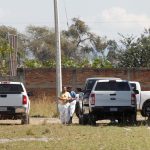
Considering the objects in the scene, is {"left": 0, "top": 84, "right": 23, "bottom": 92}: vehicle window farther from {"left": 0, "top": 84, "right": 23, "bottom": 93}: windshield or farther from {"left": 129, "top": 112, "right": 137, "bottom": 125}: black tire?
{"left": 129, "top": 112, "right": 137, "bottom": 125}: black tire

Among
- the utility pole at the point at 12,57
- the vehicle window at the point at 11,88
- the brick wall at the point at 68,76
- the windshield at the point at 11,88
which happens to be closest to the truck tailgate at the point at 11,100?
the windshield at the point at 11,88

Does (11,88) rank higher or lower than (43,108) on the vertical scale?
higher

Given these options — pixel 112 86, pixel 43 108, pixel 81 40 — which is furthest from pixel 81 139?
pixel 81 40

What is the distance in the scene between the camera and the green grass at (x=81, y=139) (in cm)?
1666

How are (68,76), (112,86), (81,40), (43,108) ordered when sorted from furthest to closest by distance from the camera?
(81,40)
(68,76)
(43,108)
(112,86)

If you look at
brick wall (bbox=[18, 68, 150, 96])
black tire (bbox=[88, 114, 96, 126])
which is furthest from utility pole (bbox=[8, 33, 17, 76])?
black tire (bbox=[88, 114, 96, 126])

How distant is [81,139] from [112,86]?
7.93 meters

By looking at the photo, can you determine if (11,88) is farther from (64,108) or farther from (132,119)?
(132,119)

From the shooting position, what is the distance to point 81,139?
1878cm

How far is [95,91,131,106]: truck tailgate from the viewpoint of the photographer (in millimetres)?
26031

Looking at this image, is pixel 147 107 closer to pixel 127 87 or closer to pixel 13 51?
pixel 127 87

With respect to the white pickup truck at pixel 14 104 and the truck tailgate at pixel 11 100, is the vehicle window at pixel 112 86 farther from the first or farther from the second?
the truck tailgate at pixel 11 100

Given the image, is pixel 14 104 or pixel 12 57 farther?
pixel 12 57

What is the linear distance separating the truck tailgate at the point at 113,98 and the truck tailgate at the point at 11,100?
3.34 metres
